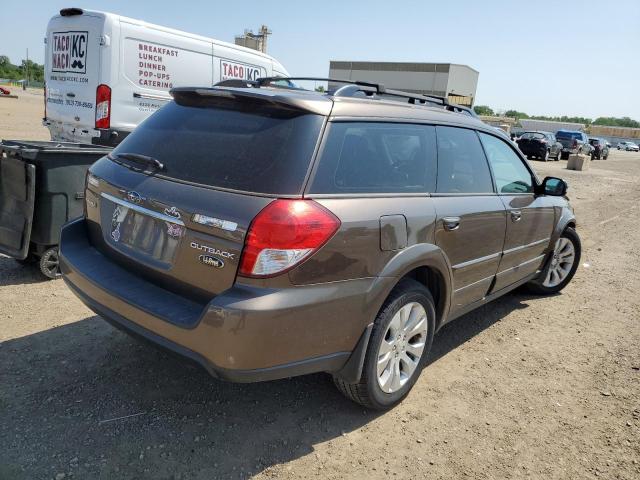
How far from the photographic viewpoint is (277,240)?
219 cm

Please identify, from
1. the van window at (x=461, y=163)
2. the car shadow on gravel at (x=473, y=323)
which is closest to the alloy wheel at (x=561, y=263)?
the car shadow on gravel at (x=473, y=323)

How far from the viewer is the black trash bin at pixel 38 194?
4.09m

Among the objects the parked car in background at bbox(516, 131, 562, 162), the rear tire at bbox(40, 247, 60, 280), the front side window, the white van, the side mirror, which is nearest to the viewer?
the front side window

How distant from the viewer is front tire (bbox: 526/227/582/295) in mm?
5225

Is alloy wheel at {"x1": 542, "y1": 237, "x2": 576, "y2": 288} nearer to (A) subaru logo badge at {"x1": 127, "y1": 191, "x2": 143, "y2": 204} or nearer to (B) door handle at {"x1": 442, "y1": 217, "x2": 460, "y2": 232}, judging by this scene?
(B) door handle at {"x1": 442, "y1": 217, "x2": 460, "y2": 232}

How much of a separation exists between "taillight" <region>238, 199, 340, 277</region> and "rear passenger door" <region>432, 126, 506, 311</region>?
3.50 feet

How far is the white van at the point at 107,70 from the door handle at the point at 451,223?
5279 mm

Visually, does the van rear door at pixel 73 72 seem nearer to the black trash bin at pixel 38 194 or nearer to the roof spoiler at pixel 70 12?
the roof spoiler at pixel 70 12

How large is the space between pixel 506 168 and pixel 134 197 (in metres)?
2.92

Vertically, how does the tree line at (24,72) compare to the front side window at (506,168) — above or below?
above

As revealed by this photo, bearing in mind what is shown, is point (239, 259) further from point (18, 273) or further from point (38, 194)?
point (18, 273)

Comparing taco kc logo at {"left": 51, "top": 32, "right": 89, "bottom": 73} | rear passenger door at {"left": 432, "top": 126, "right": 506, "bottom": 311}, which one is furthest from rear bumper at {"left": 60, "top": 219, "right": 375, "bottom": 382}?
taco kc logo at {"left": 51, "top": 32, "right": 89, "bottom": 73}

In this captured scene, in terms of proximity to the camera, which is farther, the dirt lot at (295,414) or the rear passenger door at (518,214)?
the rear passenger door at (518,214)

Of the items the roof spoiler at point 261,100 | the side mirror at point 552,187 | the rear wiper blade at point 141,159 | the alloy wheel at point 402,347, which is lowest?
the alloy wheel at point 402,347
